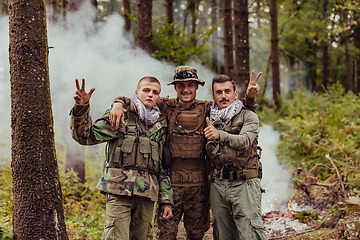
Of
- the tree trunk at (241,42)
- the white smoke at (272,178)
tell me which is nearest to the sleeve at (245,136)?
the white smoke at (272,178)

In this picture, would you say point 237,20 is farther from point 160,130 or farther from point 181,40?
point 160,130

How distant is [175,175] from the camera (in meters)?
3.37

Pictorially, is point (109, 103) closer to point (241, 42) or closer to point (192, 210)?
point (241, 42)

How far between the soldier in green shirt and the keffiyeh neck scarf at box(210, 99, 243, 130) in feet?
1.96

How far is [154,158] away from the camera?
303cm

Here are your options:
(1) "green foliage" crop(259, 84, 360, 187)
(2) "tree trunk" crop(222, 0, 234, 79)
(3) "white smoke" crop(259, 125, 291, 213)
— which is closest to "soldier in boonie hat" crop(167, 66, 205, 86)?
(3) "white smoke" crop(259, 125, 291, 213)

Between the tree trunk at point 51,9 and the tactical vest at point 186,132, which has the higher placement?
the tree trunk at point 51,9

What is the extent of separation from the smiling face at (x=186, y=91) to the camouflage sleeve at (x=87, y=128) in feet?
2.97

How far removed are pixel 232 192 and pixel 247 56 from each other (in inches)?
201

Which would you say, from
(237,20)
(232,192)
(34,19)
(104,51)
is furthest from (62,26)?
(232,192)

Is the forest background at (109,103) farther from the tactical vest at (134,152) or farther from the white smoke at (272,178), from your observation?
the tactical vest at (134,152)

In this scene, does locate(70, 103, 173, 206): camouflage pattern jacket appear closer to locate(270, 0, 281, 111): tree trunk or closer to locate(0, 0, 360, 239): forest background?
locate(0, 0, 360, 239): forest background

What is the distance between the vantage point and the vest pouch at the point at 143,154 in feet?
9.70

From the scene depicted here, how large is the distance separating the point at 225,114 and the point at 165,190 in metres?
1.01
